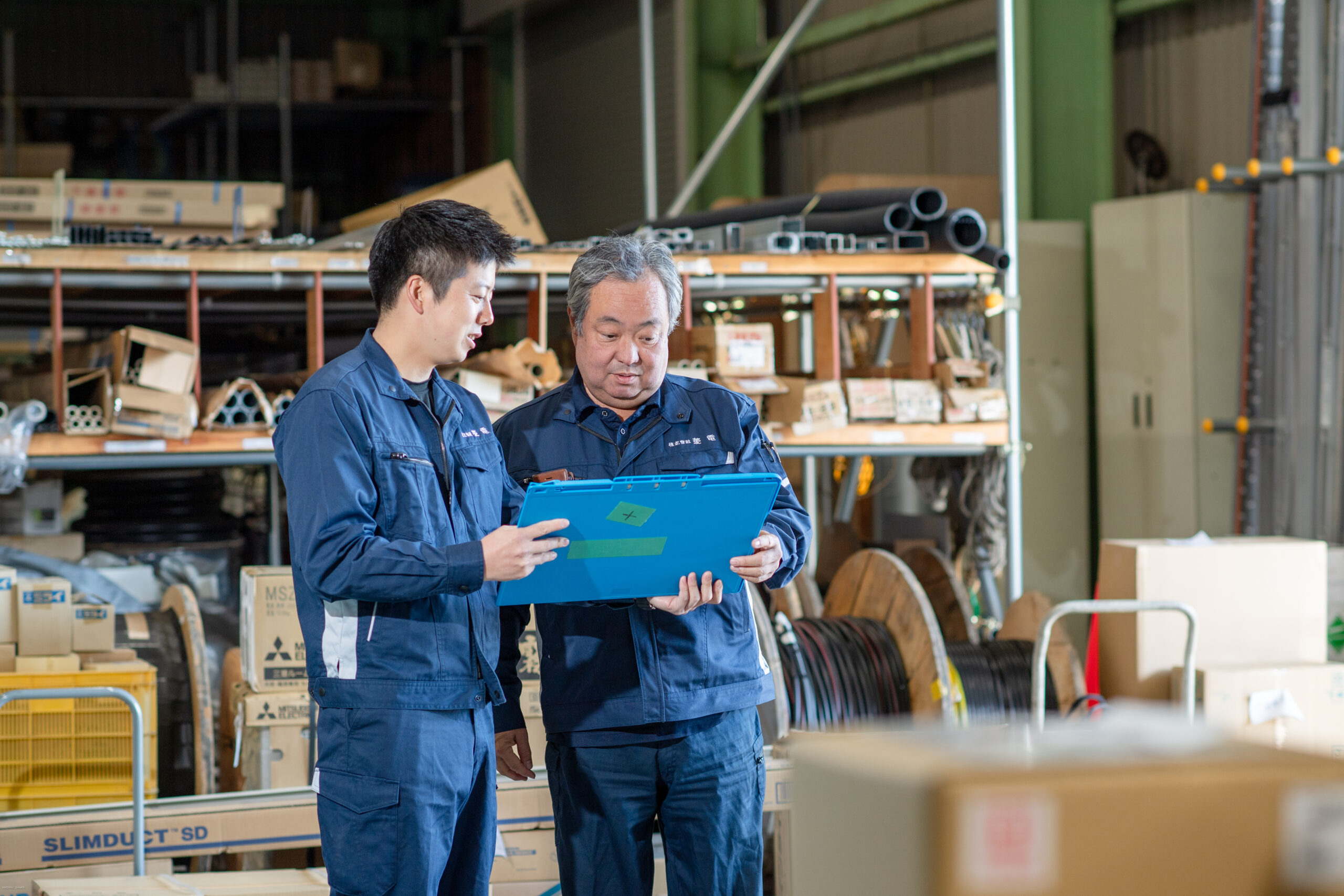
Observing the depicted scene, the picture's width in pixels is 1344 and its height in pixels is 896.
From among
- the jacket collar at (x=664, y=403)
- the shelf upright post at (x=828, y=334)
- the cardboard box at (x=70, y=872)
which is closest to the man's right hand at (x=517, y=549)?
the jacket collar at (x=664, y=403)

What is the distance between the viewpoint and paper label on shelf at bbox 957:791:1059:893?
105 cm

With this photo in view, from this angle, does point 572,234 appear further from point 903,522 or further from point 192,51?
point 903,522

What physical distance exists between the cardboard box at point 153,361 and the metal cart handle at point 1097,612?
126 inches

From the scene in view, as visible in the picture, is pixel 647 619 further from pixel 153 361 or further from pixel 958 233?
pixel 958 233

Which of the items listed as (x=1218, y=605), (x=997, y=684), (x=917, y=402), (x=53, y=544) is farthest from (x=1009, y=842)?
Answer: (x=53, y=544)

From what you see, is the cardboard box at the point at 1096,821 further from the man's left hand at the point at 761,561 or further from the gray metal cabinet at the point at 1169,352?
the gray metal cabinet at the point at 1169,352

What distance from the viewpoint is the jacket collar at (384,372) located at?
2.55 m

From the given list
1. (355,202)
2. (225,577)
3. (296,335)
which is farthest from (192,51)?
(225,577)

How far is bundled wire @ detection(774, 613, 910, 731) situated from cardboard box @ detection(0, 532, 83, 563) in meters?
3.33

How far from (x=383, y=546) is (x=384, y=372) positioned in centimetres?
39

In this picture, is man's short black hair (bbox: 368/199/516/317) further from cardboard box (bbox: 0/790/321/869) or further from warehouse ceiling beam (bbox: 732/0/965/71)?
warehouse ceiling beam (bbox: 732/0/965/71)

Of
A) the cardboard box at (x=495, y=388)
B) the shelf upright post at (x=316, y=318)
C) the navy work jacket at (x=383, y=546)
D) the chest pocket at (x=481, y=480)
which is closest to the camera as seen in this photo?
the navy work jacket at (x=383, y=546)

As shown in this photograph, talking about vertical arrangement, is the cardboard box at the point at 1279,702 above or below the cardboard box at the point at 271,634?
below

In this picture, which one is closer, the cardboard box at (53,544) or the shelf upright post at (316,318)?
the shelf upright post at (316,318)
